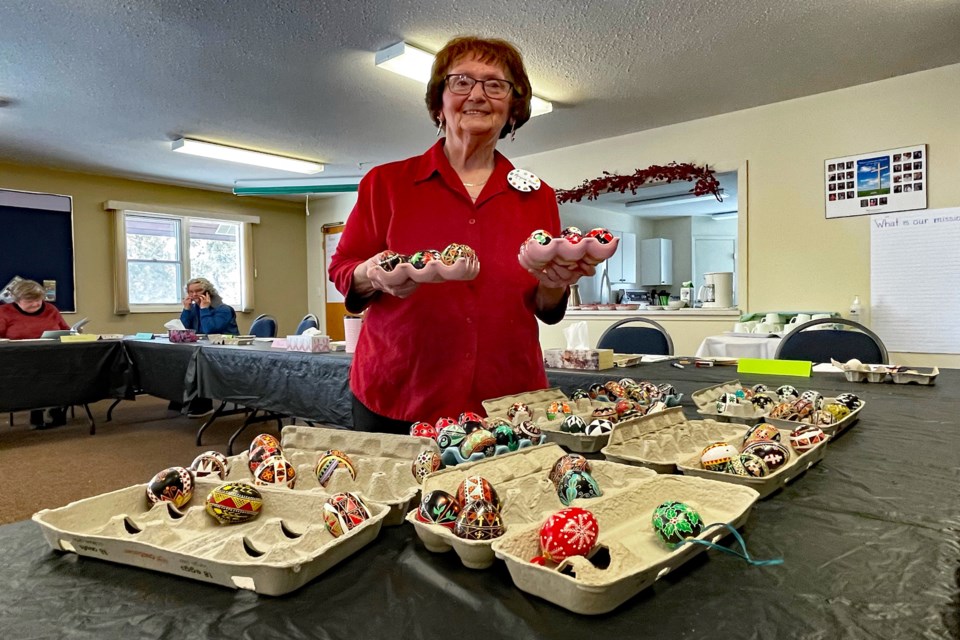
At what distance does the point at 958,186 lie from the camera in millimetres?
3777

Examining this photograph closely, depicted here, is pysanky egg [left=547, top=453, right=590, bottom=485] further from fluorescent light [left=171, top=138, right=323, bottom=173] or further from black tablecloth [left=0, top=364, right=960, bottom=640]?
fluorescent light [left=171, top=138, right=323, bottom=173]

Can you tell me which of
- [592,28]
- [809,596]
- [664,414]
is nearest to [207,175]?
[592,28]

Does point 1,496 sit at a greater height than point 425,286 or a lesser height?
lesser

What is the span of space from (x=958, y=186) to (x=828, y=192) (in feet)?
2.41

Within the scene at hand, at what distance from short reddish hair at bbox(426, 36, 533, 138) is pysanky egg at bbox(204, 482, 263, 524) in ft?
2.87

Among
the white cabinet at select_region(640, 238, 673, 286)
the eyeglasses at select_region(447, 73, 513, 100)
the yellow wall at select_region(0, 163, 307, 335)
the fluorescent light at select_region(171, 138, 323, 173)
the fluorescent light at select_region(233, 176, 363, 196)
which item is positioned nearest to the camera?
the eyeglasses at select_region(447, 73, 513, 100)

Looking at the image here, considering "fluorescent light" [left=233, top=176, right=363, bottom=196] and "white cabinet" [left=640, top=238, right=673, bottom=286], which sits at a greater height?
"fluorescent light" [left=233, top=176, right=363, bottom=196]

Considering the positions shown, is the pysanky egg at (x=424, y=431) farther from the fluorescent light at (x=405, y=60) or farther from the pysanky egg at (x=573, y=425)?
the fluorescent light at (x=405, y=60)

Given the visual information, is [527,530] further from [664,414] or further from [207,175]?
[207,175]

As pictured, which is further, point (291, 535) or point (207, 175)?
point (207, 175)

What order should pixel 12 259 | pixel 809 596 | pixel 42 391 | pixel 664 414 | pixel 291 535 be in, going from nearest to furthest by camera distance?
1. pixel 809 596
2. pixel 291 535
3. pixel 664 414
4. pixel 42 391
5. pixel 12 259

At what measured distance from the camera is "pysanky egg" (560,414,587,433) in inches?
41.0

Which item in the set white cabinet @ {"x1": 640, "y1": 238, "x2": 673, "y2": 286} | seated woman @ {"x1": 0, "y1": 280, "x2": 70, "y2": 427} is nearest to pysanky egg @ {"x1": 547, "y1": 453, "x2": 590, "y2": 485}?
seated woman @ {"x1": 0, "y1": 280, "x2": 70, "y2": 427}

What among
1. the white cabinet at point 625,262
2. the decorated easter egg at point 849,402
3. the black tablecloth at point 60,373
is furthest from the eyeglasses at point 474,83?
the white cabinet at point 625,262
